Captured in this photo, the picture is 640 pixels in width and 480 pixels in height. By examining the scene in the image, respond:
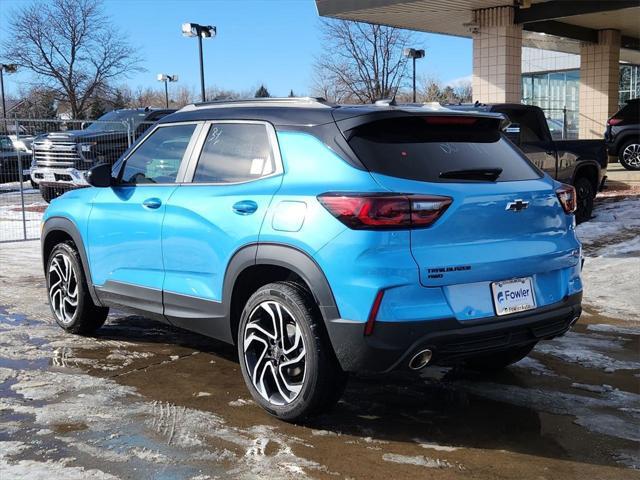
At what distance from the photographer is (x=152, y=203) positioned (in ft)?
15.6

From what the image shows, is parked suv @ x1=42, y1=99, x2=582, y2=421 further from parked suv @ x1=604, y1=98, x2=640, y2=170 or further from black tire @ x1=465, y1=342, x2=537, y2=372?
parked suv @ x1=604, y1=98, x2=640, y2=170

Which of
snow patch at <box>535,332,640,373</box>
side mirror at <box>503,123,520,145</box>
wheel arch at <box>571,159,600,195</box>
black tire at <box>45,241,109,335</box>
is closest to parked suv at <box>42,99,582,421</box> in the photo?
snow patch at <box>535,332,640,373</box>

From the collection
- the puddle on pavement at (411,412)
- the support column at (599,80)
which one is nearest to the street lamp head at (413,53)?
the support column at (599,80)

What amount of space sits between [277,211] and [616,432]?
2.18 m

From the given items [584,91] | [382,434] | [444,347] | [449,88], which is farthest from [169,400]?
[449,88]

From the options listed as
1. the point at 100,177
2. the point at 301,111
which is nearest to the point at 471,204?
the point at 301,111

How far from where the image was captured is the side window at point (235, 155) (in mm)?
4188

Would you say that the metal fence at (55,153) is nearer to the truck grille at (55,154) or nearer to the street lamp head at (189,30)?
the truck grille at (55,154)

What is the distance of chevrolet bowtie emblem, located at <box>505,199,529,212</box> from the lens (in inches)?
149

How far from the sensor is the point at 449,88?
234 ft

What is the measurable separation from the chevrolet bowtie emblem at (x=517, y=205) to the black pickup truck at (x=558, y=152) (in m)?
5.47

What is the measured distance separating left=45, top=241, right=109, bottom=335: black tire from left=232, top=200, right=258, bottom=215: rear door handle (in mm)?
2107

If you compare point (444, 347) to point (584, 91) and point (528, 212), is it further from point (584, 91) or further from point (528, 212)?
point (584, 91)

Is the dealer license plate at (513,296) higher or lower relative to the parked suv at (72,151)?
lower
